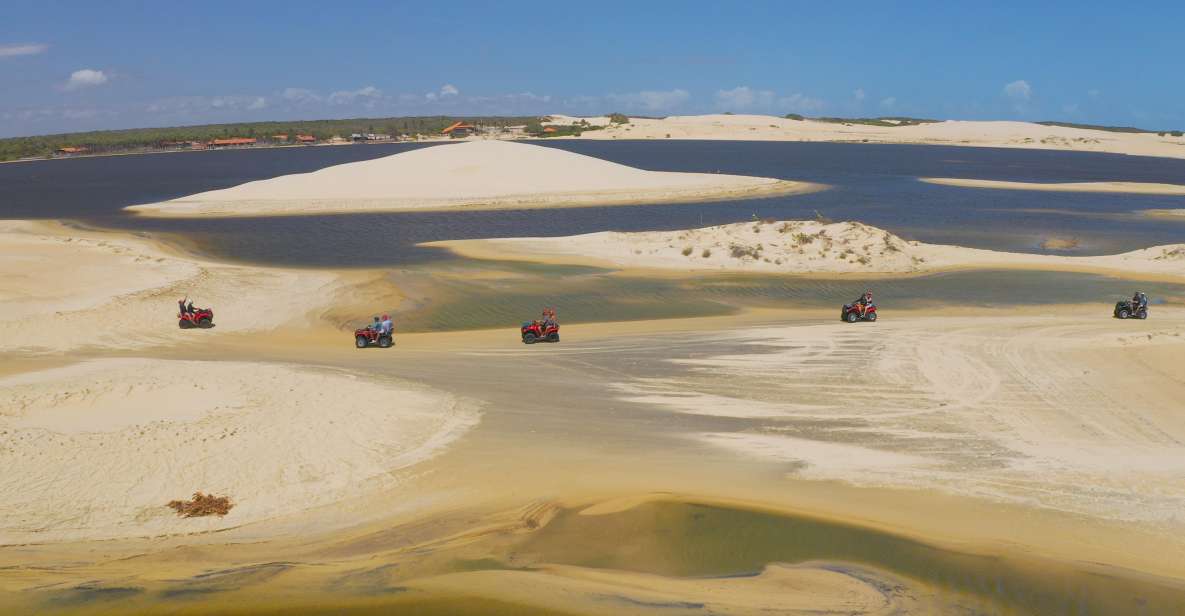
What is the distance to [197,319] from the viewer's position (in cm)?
2880

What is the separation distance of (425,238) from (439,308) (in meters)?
20.6

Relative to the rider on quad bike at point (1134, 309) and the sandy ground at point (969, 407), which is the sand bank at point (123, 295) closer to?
the sandy ground at point (969, 407)

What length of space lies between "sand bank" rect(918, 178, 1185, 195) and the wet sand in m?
65.5

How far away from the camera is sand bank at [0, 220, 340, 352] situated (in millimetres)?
26656

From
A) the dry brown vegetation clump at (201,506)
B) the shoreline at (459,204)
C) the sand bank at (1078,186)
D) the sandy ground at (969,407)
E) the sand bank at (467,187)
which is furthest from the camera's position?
the sand bank at (1078,186)

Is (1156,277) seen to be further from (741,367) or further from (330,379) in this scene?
(330,379)

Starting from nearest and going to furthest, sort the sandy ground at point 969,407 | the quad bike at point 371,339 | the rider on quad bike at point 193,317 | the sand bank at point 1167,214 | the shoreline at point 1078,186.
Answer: the sandy ground at point 969,407 → the quad bike at point 371,339 → the rider on quad bike at point 193,317 → the sand bank at point 1167,214 → the shoreline at point 1078,186

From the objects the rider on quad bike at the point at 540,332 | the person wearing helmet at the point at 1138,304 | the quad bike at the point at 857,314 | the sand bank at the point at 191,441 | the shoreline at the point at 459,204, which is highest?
the shoreline at the point at 459,204

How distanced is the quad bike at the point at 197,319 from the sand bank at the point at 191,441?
740cm

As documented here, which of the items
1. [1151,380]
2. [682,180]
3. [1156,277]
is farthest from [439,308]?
[682,180]

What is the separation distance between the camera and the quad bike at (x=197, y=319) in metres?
28.6

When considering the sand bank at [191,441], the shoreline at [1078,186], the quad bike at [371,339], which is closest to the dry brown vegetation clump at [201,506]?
the sand bank at [191,441]

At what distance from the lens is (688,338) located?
88.6 ft

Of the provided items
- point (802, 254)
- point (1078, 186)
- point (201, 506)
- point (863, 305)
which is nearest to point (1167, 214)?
point (1078, 186)
